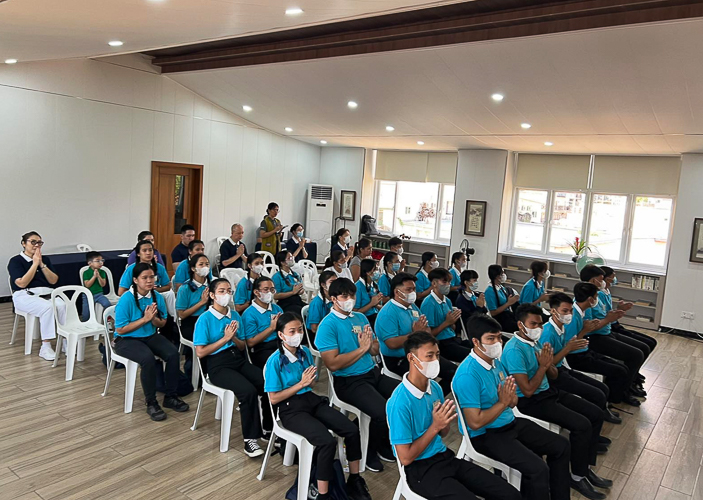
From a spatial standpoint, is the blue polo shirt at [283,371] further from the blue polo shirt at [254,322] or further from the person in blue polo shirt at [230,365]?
the blue polo shirt at [254,322]

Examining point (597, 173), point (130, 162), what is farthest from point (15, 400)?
point (597, 173)

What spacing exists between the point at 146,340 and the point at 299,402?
193cm

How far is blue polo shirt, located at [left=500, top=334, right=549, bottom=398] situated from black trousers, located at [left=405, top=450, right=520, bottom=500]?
937 millimetres

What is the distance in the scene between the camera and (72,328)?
5270 mm

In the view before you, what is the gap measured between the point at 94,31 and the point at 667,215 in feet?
29.9

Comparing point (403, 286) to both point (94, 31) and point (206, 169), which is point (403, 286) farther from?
point (206, 169)

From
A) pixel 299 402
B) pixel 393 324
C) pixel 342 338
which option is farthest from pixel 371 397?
pixel 393 324

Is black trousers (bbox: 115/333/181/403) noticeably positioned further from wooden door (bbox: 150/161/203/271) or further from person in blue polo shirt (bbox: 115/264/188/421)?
wooden door (bbox: 150/161/203/271)

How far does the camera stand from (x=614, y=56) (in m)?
5.14

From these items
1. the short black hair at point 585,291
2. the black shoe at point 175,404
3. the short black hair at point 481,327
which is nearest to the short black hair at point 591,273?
the short black hair at point 585,291

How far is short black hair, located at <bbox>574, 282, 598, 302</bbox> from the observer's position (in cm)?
511

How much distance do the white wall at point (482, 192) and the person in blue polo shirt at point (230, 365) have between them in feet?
23.7

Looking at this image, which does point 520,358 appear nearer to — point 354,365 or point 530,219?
point 354,365

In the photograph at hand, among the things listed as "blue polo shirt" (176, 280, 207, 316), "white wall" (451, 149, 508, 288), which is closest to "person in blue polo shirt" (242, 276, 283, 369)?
"blue polo shirt" (176, 280, 207, 316)
